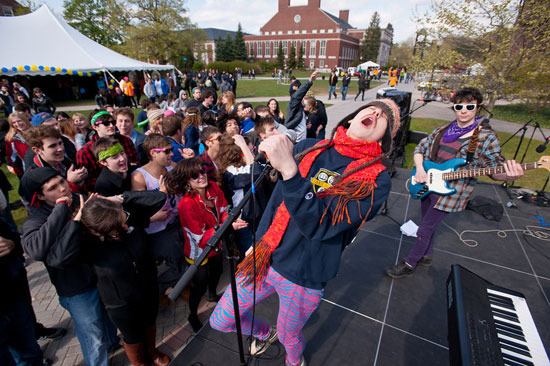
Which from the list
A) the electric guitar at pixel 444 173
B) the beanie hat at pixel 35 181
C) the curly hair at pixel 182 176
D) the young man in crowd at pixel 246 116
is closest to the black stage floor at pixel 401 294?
the electric guitar at pixel 444 173

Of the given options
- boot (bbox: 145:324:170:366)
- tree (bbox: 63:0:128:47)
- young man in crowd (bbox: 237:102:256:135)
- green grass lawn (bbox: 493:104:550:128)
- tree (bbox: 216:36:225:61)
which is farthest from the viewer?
tree (bbox: 216:36:225:61)

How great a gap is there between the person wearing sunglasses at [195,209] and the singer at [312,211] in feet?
2.40

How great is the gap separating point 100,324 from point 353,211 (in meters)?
2.21

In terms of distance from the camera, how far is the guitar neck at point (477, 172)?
107 inches

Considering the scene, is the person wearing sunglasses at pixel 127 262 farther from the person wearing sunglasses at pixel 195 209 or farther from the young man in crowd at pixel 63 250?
the person wearing sunglasses at pixel 195 209

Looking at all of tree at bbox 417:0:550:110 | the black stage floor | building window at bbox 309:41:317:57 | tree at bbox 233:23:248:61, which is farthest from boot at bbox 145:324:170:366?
building window at bbox 309:41:317:57

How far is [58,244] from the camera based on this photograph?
1.72 m

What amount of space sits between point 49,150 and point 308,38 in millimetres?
69349

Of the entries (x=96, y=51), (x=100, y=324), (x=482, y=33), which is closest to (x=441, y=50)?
(x=482, y=33)

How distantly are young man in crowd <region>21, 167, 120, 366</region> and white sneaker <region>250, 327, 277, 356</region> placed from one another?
1.22 meters

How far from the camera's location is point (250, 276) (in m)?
1.78

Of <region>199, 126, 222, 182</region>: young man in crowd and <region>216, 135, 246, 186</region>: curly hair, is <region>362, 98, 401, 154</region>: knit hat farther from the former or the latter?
<region>199, 126, 222, 182</region>: young man in crowd

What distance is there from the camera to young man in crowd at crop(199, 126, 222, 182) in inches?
120

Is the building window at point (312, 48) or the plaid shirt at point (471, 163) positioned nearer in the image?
the plaid shirt at point (471, 163)
